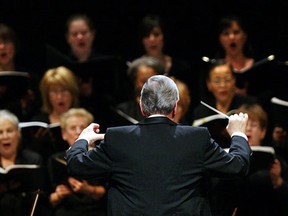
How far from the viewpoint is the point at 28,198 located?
584 cm

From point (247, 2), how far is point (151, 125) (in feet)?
12.5

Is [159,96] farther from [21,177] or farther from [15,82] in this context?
[15,82]

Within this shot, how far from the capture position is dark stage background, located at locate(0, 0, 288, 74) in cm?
753

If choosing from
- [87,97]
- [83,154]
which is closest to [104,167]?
[83,154]

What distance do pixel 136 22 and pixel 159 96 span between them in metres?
3.87

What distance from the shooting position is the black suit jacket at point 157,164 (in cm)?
403

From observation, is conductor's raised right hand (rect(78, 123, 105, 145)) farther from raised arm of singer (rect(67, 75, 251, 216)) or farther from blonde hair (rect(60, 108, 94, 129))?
blonde hair (rect(60, 108, 94, 129))

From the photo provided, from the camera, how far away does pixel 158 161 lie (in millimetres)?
4035

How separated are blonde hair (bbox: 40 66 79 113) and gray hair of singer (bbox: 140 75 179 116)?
2.34m

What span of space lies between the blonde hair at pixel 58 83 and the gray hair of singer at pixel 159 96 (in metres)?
2.34

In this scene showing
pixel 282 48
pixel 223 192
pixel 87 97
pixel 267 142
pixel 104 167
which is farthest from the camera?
pixel 282 48

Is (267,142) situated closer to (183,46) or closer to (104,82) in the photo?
(104,82)

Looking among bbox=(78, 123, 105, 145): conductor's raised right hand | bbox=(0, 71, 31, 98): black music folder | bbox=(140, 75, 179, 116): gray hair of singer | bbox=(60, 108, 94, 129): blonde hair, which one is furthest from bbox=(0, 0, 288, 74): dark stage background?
bbox=(140, 75, 179, 116): gray hair of singer

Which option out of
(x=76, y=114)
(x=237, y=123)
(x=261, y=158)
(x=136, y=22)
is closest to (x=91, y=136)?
(x=237, y=123)
